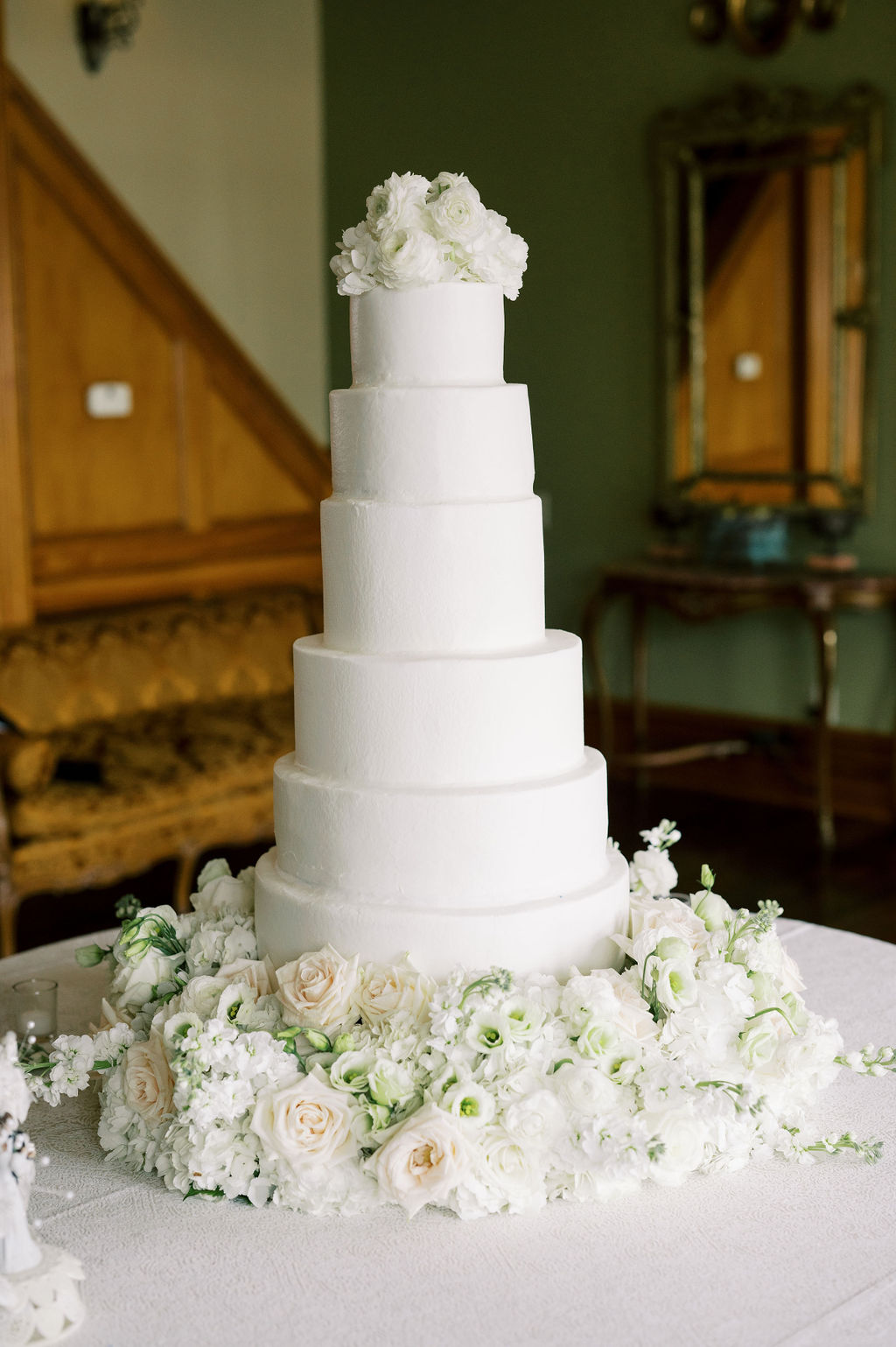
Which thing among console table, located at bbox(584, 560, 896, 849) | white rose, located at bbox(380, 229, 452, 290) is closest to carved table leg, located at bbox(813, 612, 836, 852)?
console table, located at bbox(584, 560, 896, 849)

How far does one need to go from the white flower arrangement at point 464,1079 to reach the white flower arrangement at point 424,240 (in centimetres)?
80

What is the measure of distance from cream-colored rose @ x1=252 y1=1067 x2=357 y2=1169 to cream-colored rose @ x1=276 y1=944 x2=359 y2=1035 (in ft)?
0.30

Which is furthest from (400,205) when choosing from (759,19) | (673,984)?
(759,19)

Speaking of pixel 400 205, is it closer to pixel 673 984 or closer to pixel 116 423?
pixel 673 984

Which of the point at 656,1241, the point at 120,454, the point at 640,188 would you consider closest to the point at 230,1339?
the point at 656,1241

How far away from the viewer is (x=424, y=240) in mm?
1742

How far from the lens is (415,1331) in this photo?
1.40 m

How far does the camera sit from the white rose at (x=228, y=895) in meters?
2.01

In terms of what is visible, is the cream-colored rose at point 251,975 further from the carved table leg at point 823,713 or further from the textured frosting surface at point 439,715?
the carved table leg at point 823,713

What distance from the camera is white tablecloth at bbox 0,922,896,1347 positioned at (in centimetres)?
140

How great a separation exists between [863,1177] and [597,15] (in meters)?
5.41

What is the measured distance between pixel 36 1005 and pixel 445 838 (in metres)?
0.66

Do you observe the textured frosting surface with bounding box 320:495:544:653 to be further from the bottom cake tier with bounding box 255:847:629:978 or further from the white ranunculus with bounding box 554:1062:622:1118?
the white ranunculus with bounding box 554:1062:622:1118

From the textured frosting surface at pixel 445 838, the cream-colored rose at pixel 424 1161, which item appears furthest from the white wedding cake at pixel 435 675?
the cream-colored rose at pixel 424 1161
